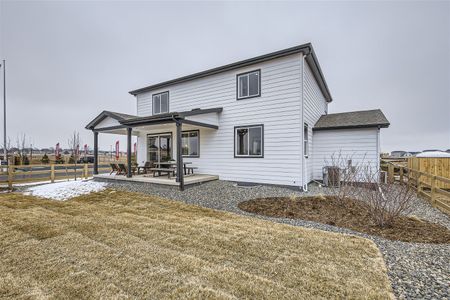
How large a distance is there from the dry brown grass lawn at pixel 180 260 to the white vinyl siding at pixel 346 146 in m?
7.66

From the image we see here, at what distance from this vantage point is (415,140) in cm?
2672

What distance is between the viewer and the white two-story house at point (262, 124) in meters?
9.16

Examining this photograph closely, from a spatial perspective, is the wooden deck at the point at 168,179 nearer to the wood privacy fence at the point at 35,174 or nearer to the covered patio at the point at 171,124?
the covered patio at the point at 171,124

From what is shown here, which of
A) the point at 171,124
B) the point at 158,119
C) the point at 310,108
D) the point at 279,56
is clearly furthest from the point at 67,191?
the point at 310,108

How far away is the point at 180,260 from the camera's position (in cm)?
311

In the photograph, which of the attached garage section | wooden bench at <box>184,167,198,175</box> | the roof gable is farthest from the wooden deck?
the attached garage section

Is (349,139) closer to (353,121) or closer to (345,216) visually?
(353,121)

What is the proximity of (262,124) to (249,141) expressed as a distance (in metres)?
1.06

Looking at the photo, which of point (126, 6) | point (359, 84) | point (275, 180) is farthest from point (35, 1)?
point (359, 84)

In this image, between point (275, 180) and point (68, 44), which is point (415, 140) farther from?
point (68, 44)

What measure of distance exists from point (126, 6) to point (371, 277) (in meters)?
19.3

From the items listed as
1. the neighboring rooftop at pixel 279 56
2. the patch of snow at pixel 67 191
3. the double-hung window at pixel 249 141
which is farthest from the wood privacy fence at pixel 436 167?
the patch of snow at pixel 67 191

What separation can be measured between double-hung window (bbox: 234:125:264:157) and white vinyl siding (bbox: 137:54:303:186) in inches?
8.2

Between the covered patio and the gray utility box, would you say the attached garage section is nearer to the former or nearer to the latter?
the gray utility box
